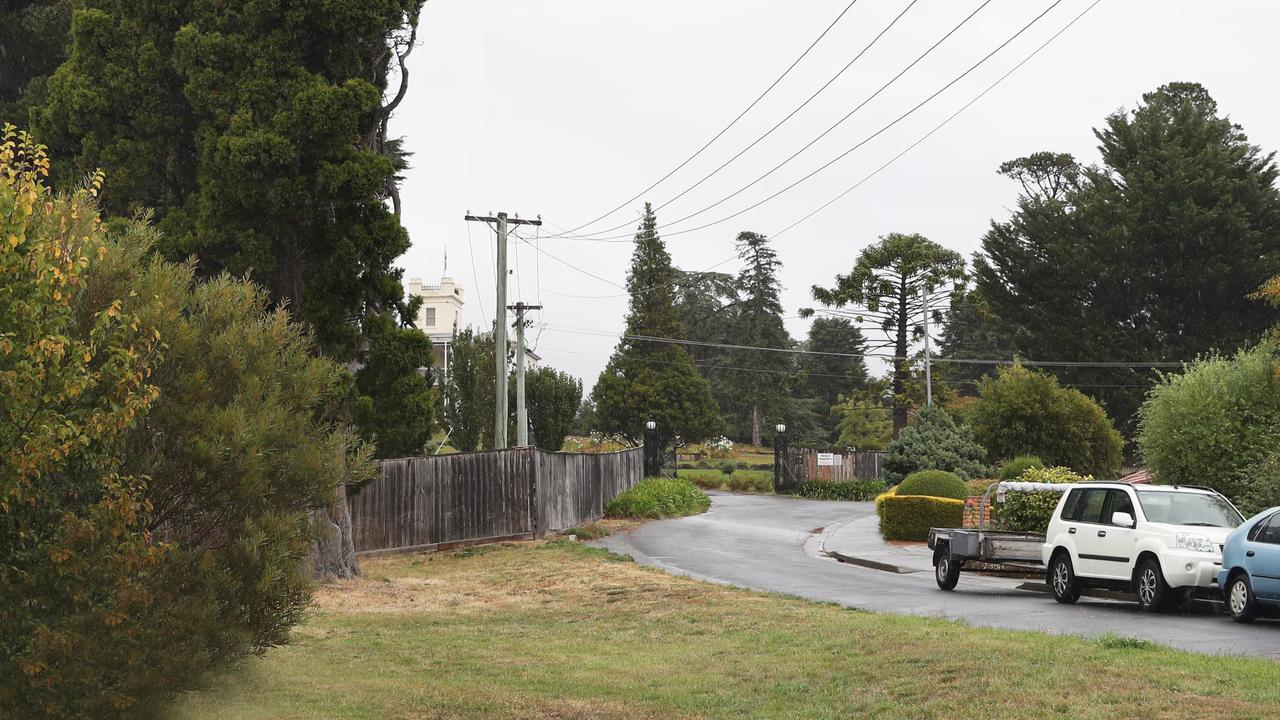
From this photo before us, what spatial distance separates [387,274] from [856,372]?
1703 inches

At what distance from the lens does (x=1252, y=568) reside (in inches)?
557

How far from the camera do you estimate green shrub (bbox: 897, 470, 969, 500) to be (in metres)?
30.9

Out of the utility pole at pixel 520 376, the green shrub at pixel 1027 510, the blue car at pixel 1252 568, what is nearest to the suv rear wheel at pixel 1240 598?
the blue car at pixel 1252 568

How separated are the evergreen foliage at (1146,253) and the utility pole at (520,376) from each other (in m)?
25.6

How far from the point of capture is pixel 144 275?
8.56 metres

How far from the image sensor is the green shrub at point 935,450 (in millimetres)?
37719

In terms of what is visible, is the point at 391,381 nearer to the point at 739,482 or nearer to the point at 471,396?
the point at 471,396

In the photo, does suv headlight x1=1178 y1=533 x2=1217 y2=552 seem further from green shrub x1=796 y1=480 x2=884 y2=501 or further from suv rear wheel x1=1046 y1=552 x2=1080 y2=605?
green shrub x1=796 y1=480 x2=884 y2=501

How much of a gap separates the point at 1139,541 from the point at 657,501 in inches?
892

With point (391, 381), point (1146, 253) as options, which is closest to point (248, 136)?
point (391, 381)

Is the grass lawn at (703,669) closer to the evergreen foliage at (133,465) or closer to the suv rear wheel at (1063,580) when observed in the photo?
the evergreen foliage at (133,465)

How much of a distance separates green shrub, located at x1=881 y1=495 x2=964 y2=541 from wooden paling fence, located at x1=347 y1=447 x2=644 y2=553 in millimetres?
8197

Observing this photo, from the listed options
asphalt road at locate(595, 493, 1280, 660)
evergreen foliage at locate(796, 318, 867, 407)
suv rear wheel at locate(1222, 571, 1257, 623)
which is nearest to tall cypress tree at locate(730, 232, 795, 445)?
evergreen foliage at locate(796, 318, 867, 407)

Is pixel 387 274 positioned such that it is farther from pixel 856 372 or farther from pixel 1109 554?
pixel 856 372
